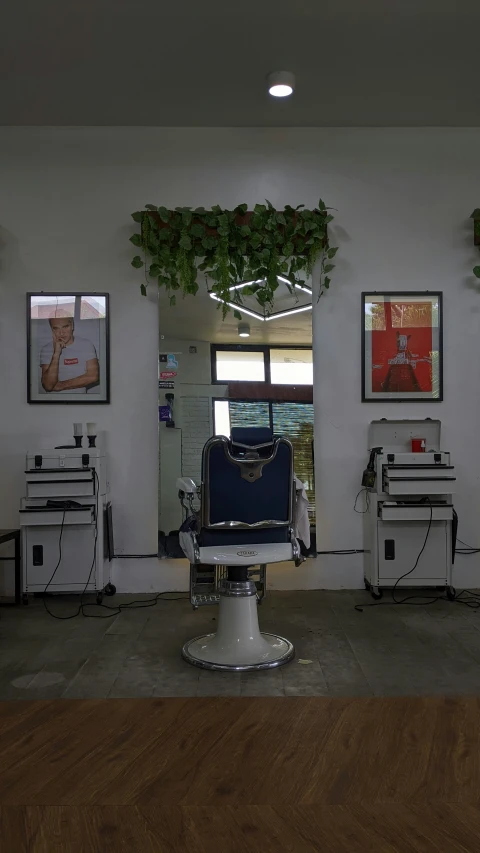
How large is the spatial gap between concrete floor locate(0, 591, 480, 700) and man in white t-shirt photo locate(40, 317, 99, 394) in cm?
143

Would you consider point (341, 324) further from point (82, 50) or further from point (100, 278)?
point (82, 50)

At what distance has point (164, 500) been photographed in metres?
4.41

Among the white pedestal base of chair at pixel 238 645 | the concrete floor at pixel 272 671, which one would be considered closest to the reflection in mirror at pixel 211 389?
the concrete floor at pixel 272 671

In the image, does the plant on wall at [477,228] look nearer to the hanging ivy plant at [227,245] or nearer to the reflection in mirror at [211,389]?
the hanging ivy plant at [227,245]

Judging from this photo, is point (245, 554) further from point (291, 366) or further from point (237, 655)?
point (291, 366)

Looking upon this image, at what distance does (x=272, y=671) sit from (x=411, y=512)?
158 cm

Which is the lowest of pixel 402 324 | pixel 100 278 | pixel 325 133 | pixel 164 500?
pixel 164 500

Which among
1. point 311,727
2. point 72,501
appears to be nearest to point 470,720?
point 311,727

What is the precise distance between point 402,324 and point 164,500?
2.05 metres

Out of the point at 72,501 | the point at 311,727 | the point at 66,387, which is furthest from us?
the point at 66,387

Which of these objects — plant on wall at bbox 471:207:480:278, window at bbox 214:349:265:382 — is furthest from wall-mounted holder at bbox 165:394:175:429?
plant on wall at bbox 471:207:480:278

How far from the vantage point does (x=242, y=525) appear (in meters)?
2.86

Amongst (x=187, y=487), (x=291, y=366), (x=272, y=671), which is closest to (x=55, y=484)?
(x=187, y=487)

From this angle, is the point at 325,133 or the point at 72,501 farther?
the point at 325,133
